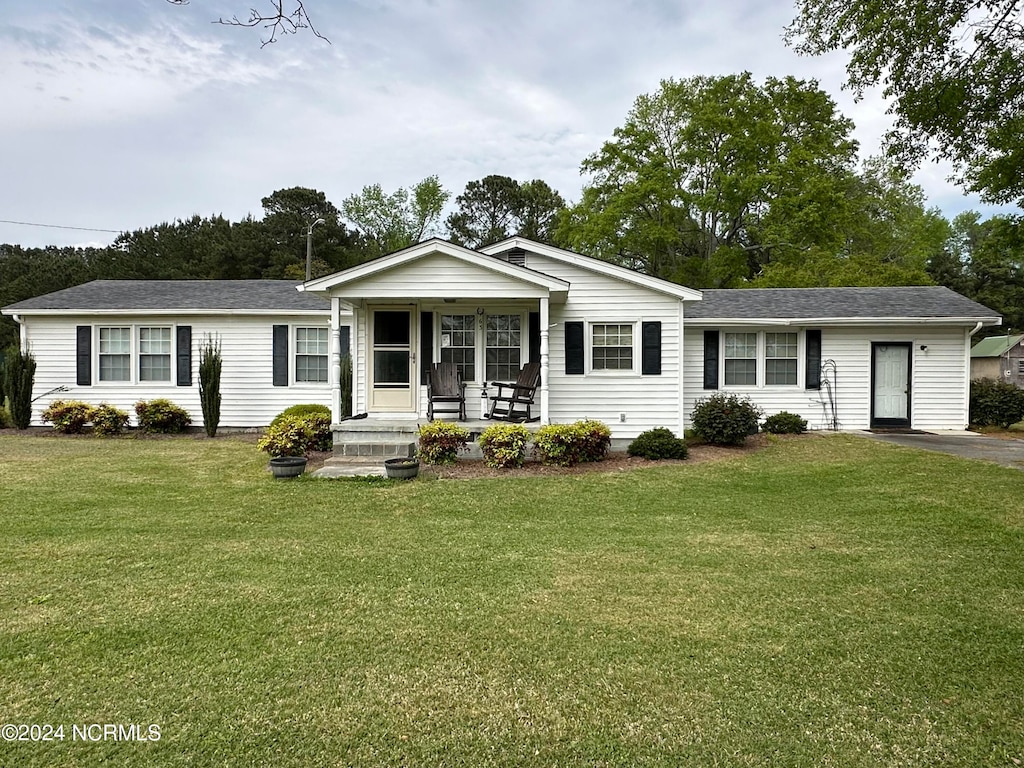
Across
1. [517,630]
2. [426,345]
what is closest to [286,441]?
[426,345]

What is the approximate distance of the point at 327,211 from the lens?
113 feet

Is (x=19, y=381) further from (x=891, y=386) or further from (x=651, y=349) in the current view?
(x=891, y=386)

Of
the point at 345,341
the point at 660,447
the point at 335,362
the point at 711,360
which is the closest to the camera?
the point at 660,447

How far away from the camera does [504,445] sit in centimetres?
826

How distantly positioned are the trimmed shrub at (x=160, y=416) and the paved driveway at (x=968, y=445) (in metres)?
14.1

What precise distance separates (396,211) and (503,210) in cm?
636

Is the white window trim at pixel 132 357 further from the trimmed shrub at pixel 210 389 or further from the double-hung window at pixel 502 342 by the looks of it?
the double-hung window at pixel 502 342

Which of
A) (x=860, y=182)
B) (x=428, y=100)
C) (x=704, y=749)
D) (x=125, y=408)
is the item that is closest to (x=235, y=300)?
(x=125, y=408)

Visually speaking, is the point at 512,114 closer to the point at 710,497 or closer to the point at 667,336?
the point at 667,336

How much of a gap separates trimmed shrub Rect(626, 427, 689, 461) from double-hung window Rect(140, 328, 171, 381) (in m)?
10.2

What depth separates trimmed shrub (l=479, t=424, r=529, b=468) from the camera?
8211 millimetres

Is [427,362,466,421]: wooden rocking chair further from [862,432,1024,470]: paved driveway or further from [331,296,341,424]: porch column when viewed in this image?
[862,432,1024,470]: paved driveway

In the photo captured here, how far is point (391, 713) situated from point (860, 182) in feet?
103

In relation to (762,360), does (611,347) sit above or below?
above
